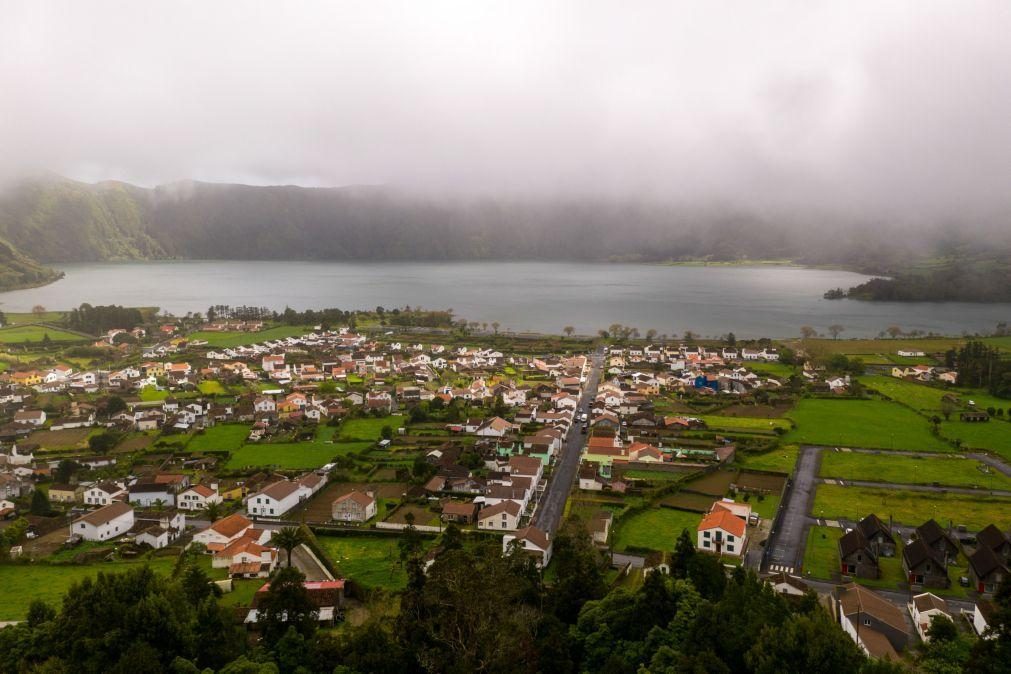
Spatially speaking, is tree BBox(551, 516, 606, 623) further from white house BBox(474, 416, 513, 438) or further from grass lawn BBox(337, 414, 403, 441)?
grass lawn BBox(337, 414, 403, 441)

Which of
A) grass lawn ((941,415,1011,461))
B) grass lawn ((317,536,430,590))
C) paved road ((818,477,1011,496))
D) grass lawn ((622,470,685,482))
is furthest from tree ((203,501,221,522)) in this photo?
grass lawn ((941,415,1011,461))

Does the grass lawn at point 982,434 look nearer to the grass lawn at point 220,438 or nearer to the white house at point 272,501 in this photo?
the white house at point 272,501

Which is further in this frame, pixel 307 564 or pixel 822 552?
pixel 822 552

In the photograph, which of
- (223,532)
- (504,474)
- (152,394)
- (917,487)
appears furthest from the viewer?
(152,394)

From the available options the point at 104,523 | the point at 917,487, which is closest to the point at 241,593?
the point at 104,523

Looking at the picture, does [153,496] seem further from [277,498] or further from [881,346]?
[881,346]

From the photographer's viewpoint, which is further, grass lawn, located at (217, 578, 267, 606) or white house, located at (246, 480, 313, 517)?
white house, located at (246, 480, 313, 517)

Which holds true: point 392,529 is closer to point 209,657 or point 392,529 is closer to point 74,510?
point 209,657
